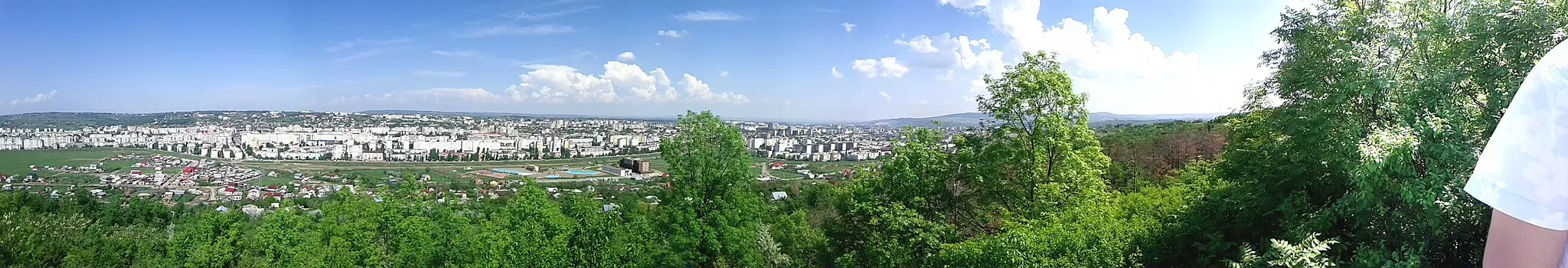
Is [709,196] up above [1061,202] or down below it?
below

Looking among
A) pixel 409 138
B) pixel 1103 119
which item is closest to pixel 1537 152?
pixel 1103 119

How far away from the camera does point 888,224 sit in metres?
10.3

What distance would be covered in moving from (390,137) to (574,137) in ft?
29.0

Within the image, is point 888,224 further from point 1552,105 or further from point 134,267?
point 134,267

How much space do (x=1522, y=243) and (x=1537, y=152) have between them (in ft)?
0.36

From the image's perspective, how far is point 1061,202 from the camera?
9852 millimetres

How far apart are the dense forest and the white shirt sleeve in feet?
16.4

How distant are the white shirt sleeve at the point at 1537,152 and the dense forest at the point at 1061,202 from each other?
197 inches

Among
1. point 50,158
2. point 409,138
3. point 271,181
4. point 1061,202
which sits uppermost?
point 1061,202

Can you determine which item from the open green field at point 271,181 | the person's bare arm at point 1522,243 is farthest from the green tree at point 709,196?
the open green field at point 271,181

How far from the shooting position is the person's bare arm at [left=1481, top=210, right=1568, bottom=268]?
61 cm

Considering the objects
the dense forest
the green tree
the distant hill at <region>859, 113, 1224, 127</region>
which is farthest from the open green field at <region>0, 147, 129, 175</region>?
the distant hill at <region>859, 113, 1224, 127</region>

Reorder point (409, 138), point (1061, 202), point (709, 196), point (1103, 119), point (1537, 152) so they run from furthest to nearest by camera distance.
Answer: point (409, 138)
point (1103, 119)
point (709, 196)
point (1061, 202)
point (1537, 152)

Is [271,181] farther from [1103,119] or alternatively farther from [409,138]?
[1103,119]
